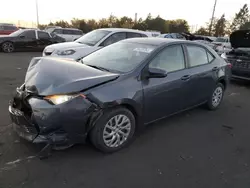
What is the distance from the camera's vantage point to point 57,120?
285 centimetres

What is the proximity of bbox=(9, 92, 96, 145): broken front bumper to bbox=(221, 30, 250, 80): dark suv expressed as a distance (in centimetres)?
623

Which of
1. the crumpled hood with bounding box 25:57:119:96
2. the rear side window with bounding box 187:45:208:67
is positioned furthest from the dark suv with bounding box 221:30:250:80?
the crumpled hood with bounding box 25:57:119:96

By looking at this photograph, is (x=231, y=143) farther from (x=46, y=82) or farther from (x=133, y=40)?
(x=46, y=82)

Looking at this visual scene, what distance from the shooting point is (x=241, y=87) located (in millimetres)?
7812

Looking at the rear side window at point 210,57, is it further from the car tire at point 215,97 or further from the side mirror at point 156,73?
the side mirror at point 156,73

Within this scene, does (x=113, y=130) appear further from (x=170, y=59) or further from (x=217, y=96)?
(x=217, y=96)

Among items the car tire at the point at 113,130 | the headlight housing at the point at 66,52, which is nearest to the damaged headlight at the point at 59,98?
the car tire at the point at 113,130

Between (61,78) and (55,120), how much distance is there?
22.7 inches

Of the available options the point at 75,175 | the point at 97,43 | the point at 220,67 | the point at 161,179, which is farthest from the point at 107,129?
the point at 97,43

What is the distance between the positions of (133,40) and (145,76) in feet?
4.05

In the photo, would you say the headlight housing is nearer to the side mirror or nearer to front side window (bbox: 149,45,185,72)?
front side window (bbox: 149,45,185,72)

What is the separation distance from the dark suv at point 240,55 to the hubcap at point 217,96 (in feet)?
9.00

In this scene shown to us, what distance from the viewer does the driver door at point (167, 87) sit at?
3.60m

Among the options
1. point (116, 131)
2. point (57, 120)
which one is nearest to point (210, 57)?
point (116, 131)
